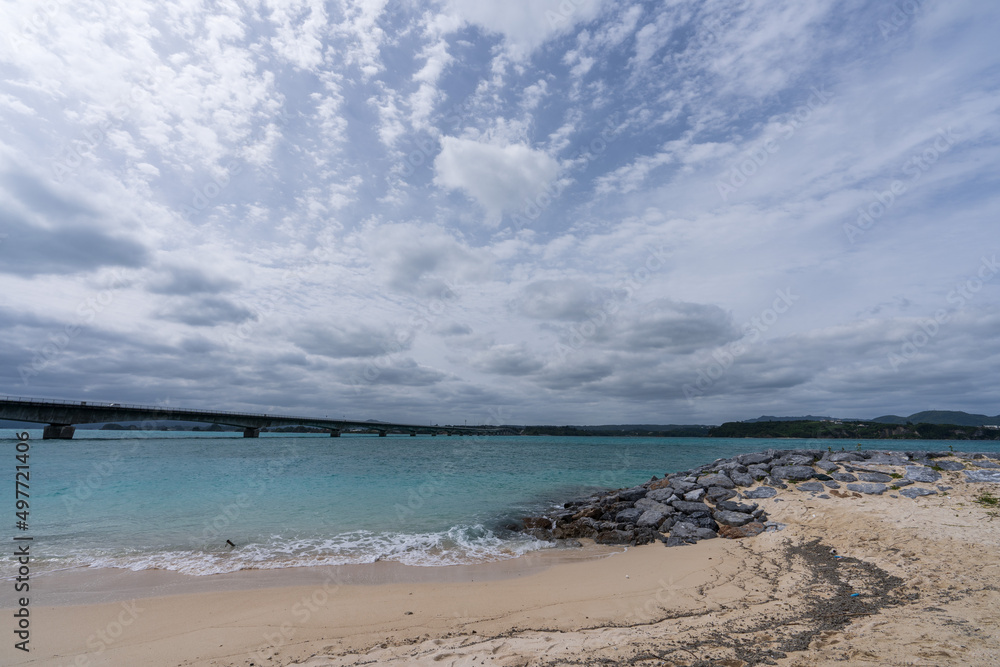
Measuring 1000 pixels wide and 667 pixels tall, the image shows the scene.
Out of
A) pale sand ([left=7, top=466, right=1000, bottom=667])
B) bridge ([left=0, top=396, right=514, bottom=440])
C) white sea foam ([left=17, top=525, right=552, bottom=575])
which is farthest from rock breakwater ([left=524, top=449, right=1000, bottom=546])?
bridge ([left=0, top=396, right=514, bottom=440])

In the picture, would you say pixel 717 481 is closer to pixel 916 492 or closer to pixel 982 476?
pixel 916 492

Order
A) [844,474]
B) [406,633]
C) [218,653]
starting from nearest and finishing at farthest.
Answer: [218,653] < [406,633] < [844,474]

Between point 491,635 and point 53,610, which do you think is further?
point 53,610

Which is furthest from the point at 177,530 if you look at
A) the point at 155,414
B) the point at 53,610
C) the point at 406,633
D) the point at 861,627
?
the point at 155,414

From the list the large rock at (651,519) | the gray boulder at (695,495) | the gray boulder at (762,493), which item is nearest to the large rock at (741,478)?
the gray boulder at (762,493)

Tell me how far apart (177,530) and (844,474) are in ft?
84.3

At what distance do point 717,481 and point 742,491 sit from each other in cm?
104

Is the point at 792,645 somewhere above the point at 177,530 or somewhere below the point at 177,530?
above

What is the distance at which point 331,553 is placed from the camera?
13.2 meters

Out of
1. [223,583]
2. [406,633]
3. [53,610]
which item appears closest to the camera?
[406,633]

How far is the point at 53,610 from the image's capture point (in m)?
9.08

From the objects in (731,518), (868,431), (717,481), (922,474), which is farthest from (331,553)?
(868,431)

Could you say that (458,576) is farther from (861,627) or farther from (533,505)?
(533,505)

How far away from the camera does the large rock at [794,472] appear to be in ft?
55.1
